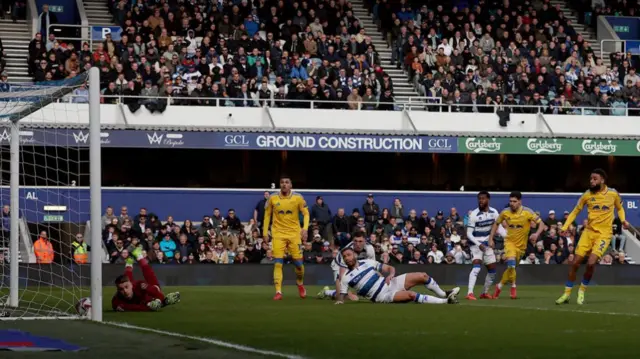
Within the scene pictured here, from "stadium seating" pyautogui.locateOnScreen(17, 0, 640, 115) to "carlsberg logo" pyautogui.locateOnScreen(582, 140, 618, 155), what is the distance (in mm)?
1183

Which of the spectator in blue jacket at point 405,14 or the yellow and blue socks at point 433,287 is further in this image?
the spectator in blue jacket at point 405,14

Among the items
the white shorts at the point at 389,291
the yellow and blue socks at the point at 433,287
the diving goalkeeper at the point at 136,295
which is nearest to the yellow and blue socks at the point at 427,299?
the yellow and blue socks at the point at 433,287

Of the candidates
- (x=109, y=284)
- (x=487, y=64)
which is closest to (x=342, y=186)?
(x=487, y=64)

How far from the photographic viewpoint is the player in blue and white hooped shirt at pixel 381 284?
61.7 feet

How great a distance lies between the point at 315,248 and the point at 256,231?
2.02 metres

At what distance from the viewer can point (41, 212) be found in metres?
32.1

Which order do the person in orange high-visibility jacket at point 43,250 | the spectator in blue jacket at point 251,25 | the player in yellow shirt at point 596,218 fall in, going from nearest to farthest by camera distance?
1. the player in yellow shirt at point 596,218
2. the person in orange high-visibility jacket at point 43,250
3. the spectator in blue jacket at point 251,25

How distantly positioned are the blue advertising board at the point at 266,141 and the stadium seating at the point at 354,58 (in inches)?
38.1

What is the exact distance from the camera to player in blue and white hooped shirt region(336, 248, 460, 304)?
61.7 ft

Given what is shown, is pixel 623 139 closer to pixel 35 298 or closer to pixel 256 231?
pixel 256 231

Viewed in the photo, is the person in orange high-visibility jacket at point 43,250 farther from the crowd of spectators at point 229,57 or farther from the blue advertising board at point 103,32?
the blue advertising board at point 103,32

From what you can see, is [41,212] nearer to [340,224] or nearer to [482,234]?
[340,224]

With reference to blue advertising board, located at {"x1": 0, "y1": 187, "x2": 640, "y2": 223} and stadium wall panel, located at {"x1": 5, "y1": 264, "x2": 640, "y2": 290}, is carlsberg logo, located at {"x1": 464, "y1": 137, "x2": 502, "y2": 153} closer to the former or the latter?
blue advertising board, located at {"x1": 0, "y1": 187, "x2": 640, "y2": 223}

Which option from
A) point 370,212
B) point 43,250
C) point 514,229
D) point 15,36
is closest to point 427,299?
point 514,229
